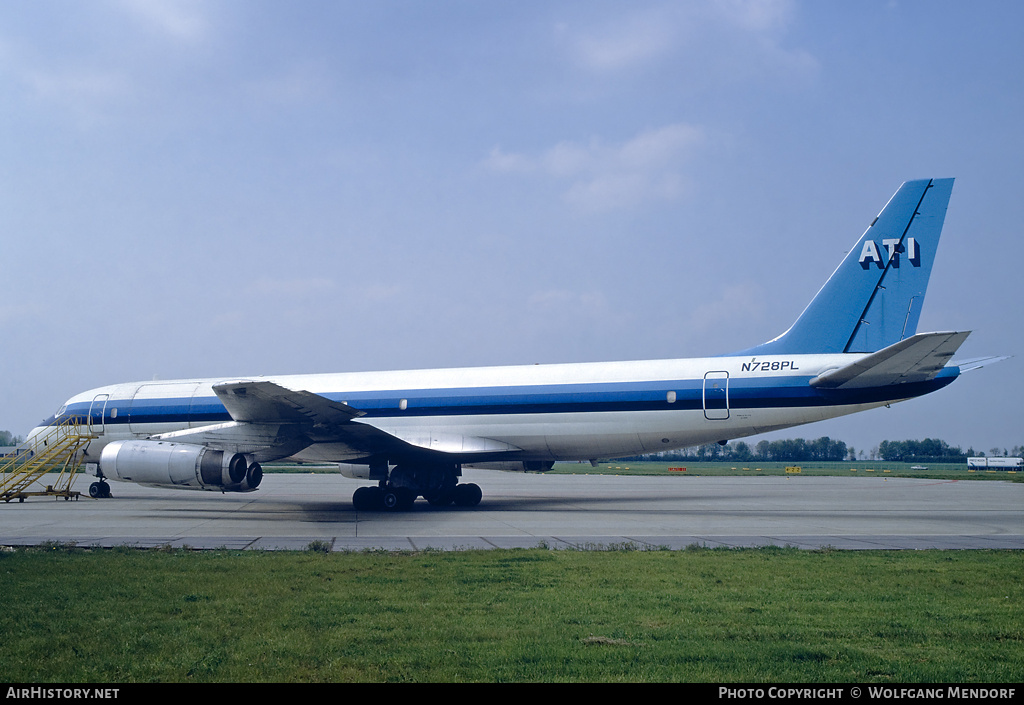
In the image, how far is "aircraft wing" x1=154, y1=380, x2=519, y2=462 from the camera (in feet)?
53.0

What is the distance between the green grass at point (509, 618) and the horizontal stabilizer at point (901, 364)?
551 centimetres

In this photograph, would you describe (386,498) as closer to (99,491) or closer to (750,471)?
(99,491)

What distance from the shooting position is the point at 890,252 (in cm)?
1684

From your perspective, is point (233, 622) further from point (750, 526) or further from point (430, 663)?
point (750, 526)

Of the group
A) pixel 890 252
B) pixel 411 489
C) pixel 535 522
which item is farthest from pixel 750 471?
pixel 535 522

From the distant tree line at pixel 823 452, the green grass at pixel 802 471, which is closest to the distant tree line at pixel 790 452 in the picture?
the distant tree line at pixel 823 452

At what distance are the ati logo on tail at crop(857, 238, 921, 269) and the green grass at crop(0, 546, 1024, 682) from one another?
8812 mm

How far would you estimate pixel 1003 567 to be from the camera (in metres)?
9.04

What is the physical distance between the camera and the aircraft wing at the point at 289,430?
1614 centimetres

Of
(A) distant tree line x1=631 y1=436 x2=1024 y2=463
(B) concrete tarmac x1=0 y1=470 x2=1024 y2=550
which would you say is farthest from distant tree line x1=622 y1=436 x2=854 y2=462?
(B) concrete tarmac x1=0 y1=470 x2=1024 y2=550

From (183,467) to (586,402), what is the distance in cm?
925

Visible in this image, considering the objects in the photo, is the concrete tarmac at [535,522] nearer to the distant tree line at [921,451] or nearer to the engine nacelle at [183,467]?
the engine nacelle at [183,467]

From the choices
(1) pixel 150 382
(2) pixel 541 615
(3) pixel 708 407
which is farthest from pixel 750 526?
(1) pixel 150 382

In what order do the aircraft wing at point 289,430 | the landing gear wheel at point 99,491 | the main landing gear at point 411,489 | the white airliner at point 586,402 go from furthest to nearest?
the landing gear wheel at point 99,491 → the main landing gear at point 411,489 → the white airliner at point 586,402 → the aircraft wing at point 289,430
